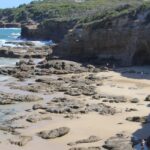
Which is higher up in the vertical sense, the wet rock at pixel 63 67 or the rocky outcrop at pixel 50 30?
the rocky outcrop at pixel 50 30

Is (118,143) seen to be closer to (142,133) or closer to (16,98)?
(142,133)

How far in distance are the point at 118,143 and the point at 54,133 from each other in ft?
15.1

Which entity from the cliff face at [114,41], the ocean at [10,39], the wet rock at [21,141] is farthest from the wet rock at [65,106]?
the ocean at [10,39]

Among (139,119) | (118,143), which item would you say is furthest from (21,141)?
(139,119)

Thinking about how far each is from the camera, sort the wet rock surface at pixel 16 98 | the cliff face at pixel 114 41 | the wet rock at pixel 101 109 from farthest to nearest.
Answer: the cliff face at pixel 114 41 < the wet rock surface at pixel 16 98 < the wet rock at pixel 101 109

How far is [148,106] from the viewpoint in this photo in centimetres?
3603

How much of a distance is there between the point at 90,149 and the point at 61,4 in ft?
440

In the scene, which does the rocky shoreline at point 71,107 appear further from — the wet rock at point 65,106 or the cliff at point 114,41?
the cliff at point 114,41

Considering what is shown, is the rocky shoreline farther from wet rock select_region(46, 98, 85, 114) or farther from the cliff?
the cliff

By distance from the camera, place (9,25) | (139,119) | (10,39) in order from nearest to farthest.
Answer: (139,119)
(10,39)
(9,25)

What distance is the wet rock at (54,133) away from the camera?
95.1 feet

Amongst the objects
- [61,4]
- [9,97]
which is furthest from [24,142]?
[61,4]

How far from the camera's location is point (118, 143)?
86.9ft

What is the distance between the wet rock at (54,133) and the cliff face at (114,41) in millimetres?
29405
